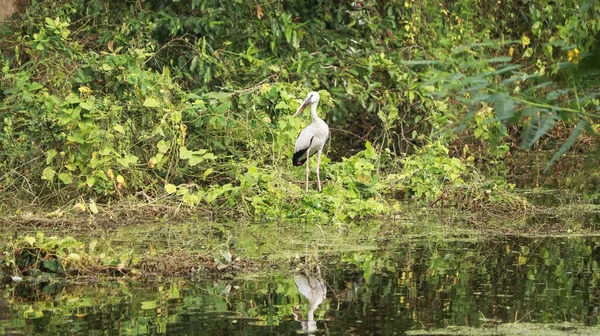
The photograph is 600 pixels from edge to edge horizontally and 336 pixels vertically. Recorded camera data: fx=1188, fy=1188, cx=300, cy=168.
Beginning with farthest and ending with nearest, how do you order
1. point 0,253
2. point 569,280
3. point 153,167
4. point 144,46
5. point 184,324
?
point 144,46
point 153,167
point 0,253
point 569,280
point 184,324

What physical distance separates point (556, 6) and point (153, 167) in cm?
740

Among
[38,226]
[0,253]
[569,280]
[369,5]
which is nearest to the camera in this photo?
[569,280]

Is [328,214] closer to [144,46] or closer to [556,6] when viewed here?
[144,46]

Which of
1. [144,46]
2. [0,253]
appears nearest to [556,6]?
[144,46]

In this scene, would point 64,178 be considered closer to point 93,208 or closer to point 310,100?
point 93,208

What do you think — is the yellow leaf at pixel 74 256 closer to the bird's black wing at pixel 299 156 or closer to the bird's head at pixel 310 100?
the bird's black wing at pixel 299 156

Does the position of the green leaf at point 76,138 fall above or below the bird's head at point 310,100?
below

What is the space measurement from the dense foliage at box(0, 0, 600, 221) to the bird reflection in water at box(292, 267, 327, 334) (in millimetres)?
2308

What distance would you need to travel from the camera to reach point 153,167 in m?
10.4

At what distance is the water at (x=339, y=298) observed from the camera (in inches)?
220

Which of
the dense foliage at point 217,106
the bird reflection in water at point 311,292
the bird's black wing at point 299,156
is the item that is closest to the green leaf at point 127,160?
the dense foliage at point 217,106

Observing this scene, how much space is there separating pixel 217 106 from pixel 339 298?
4.90 metres

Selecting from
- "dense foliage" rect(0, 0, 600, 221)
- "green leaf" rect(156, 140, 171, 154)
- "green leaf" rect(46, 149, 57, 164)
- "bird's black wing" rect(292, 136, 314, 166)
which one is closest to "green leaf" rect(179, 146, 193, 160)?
"dense foliage" rect(0, 0, 600, 221)

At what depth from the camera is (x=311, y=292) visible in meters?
6.52
